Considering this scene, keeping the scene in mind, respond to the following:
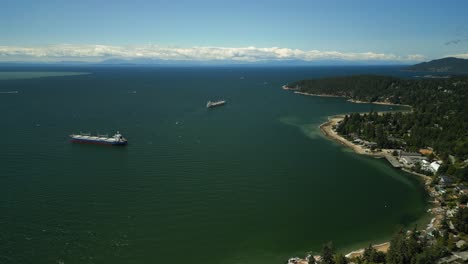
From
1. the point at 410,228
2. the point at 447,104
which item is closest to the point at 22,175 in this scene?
the point at 410,228

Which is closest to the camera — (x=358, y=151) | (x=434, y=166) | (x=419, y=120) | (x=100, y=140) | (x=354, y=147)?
(x=434, y=166)

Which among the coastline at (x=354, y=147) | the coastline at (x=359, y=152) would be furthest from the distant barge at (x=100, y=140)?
the coastline at (x=354, y=147)

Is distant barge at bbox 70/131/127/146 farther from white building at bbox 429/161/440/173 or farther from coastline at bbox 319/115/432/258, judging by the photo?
white building at bbox 429/161/440/173

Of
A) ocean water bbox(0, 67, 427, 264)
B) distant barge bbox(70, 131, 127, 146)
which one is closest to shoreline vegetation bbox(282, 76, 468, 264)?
ocean water bbox(0, 67, 427, 264)

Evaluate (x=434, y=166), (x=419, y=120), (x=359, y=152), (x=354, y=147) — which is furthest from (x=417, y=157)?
(x=419, y=120)

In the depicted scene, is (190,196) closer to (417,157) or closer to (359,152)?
(359,152)

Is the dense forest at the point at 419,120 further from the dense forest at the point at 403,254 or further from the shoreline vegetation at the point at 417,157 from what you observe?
the dense forest at the point at 403,254

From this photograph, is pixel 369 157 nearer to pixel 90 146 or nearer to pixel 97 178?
pixel 97 178

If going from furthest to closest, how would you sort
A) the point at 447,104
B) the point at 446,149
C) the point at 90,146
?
1. the point at 447,104
2. the point at 90,146
3. the point at 446,149
